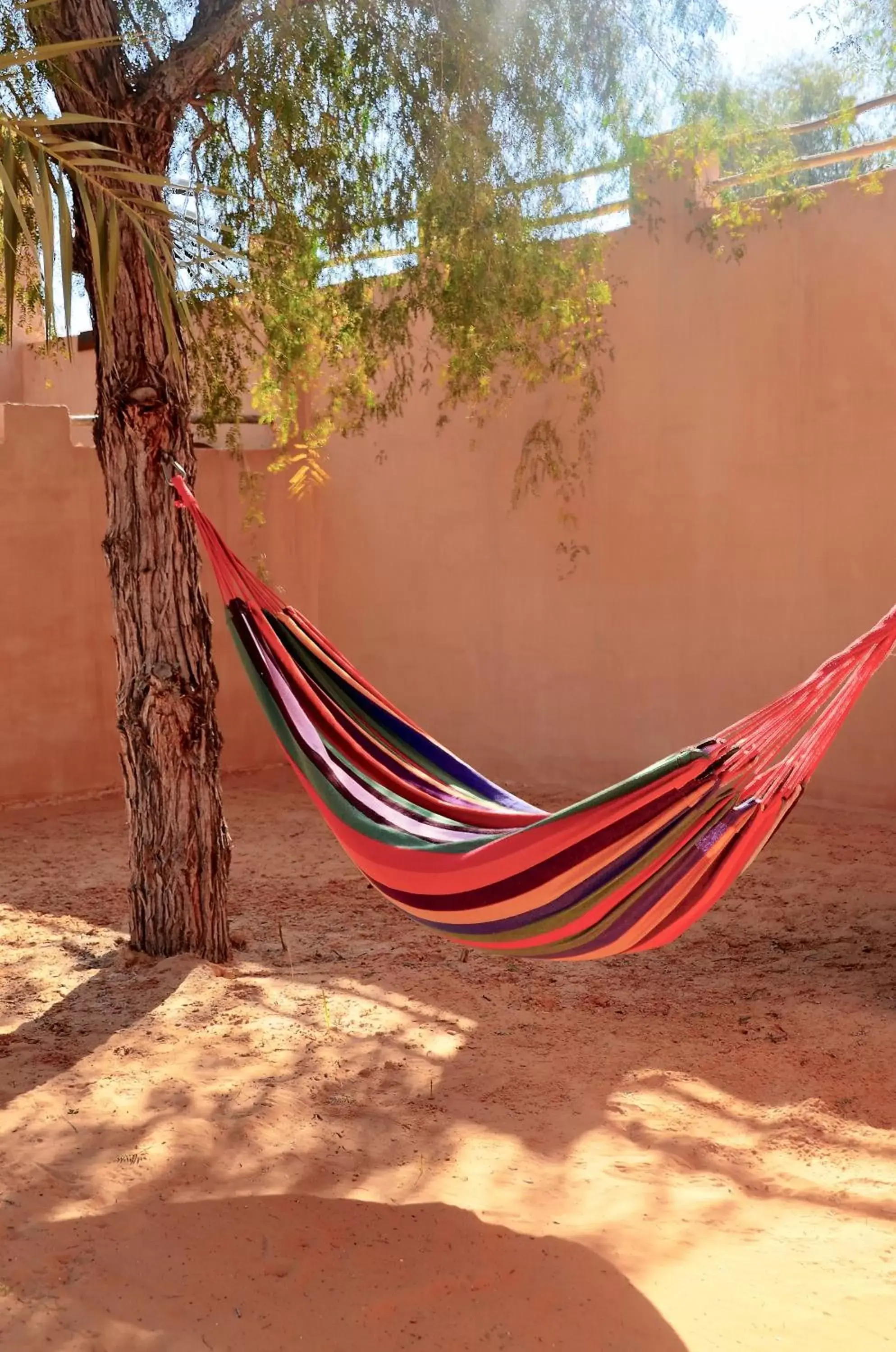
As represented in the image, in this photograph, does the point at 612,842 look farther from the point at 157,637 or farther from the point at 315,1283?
the point at 157,637

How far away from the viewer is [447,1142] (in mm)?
2188

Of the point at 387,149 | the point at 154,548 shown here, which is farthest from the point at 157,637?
the point at 387,149

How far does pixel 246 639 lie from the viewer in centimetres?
260

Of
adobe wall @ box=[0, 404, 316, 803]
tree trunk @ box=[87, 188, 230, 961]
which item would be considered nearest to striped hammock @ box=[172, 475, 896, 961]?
tree trunk @ box=[87, 188, 230, 961]

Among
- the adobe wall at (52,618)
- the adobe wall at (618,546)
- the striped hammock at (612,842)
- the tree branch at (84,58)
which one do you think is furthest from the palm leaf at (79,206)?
the adobe wall at (618,546)

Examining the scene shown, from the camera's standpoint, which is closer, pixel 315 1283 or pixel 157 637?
pixel 315 1283

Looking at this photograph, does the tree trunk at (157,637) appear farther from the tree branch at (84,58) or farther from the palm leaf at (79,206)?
the tree branch at (84,58)

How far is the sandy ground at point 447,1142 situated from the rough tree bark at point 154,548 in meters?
0.20

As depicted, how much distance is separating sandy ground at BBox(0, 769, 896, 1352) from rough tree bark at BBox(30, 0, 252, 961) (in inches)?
7.7

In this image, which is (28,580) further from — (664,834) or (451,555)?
(664,834)

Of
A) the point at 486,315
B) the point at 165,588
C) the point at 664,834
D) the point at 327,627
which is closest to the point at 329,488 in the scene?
the point at 327,627

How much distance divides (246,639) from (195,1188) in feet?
3.40

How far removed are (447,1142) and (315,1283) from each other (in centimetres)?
47

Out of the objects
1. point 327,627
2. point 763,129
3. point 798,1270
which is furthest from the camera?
point 327,627
